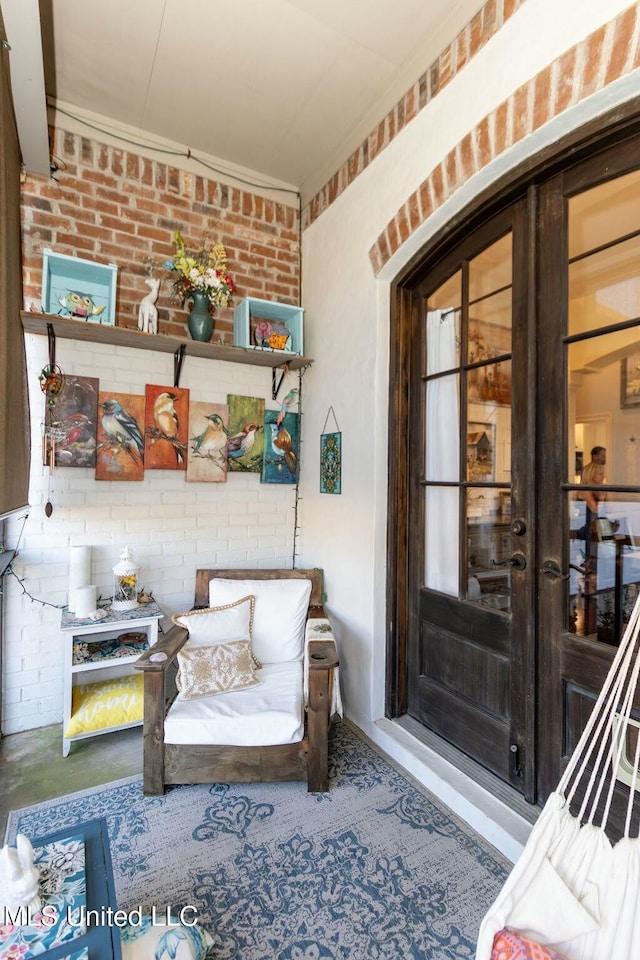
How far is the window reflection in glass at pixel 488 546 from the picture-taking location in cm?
197

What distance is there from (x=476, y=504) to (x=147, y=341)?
2083 mm

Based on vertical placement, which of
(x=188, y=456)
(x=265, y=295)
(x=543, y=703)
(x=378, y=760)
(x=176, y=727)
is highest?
(x=265, y=295)

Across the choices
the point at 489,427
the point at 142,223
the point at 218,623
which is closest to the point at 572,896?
the point at 489,427

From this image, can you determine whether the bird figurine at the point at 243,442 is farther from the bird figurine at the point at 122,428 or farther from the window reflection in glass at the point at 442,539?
the window reflection in glass at the point at 442,539

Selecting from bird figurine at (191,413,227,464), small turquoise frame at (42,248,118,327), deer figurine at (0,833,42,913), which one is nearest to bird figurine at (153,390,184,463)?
bird figurine at (191,413,227,464)

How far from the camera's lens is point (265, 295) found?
3270 mm

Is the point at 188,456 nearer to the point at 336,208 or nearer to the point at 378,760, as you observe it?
the point at 336,208

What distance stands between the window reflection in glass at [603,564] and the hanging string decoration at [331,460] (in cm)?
140

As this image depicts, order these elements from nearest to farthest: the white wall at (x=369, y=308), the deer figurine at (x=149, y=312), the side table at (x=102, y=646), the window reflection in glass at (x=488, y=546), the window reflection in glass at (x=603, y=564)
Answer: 1. the window reflection in glass at (x=603, y=564)
2. the white wall at (x=369, y=308)
3. the window reflection in glass at (x=488, y=546)
4. the side table at (x=102, y=646)
5. the deer figurine at (x=149, y=312)

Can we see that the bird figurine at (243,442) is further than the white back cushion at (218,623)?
Yes

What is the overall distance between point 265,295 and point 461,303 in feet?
5.22

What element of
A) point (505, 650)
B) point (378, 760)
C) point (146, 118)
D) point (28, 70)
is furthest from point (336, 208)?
point (378, 760)

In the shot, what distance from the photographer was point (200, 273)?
110 inches

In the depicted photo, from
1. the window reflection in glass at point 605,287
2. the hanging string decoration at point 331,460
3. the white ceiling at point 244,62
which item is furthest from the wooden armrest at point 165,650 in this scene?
the white ceiling at point 244,62
